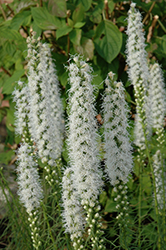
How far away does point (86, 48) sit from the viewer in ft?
8.10

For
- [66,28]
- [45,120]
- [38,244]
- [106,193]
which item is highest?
[66,28]

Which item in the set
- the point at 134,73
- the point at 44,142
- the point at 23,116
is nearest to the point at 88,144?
the point at 44,142

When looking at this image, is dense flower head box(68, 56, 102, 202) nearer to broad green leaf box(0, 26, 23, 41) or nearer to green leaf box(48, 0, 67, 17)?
green leaf box(48, 0, 67, 17)

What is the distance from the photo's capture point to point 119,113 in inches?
58.1

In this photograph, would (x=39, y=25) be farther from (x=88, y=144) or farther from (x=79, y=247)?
(x=79, y=247)

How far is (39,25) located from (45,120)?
3.25 feet

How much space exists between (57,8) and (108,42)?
0.49 m

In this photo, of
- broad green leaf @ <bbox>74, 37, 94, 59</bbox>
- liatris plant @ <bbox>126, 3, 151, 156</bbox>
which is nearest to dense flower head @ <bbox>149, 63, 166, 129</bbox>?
liatris plant @ <bbox>126, 3, 151, 156</bbox>

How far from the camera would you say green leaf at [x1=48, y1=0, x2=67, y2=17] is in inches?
94.1

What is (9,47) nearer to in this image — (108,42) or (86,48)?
(86,48)

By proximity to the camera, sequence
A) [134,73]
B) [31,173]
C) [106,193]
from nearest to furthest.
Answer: [31,173] < [134,73] < [106,193]

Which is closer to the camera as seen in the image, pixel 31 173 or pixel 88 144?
pixel 88 144

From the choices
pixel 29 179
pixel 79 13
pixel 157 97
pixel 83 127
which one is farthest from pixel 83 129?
pixel 79 13

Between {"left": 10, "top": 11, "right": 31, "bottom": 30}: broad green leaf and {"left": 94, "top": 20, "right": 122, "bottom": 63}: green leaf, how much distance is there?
628 mm
